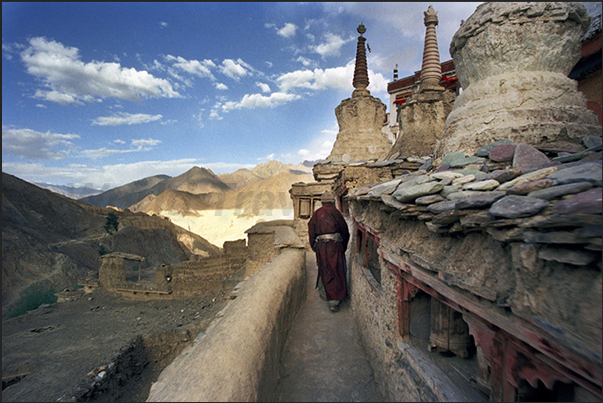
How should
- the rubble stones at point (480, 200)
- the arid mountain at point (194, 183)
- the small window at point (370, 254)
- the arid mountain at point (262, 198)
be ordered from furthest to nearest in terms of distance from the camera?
1. the arid mountain at point (194, 183)
2. the arid mountain at point (262, 198)
3. the small window at point (370, 254)
4. the rubble stones at point (480, 200)

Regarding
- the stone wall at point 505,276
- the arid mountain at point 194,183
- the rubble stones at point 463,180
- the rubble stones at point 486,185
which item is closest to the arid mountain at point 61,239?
the stone wall at point 505,276

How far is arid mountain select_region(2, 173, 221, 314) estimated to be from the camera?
19234 mm

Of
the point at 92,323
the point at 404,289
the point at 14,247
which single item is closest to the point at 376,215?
the point at 404,289

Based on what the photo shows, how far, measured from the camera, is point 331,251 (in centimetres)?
535

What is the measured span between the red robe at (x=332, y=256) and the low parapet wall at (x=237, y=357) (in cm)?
152

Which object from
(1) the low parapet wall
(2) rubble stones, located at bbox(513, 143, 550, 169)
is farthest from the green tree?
(2) rubble stones, located at bbox(513, 143, 550, 169)

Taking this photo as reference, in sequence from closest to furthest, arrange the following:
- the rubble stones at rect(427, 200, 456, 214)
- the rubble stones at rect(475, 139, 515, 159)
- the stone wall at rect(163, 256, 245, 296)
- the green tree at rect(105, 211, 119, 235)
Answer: the rubble stones at rect(427, 200, 456, 214) < the rubble stones at rect(475, 139, 515, 159) < the stone wall at rect(163, 256, 245, 296) < the green tree at rect(105, 211, 119, 235)

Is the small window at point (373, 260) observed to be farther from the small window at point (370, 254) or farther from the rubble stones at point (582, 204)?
the rubble stones at point (582, 204)

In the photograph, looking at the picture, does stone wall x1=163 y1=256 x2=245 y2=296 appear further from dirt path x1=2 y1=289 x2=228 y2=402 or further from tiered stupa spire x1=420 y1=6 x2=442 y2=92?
tiered stupa spire x1=420 y1=6 x2=442 y2=92

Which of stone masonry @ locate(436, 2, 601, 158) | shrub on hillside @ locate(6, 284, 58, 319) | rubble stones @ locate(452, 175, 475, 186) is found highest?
stone masonry @ locate(436, 2, 601, 158)

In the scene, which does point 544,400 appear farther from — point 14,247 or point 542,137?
point 14,247

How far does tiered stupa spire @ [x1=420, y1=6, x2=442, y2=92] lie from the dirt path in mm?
13227

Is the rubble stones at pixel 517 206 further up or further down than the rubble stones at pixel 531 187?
further down

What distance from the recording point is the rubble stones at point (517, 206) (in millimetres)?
1245
